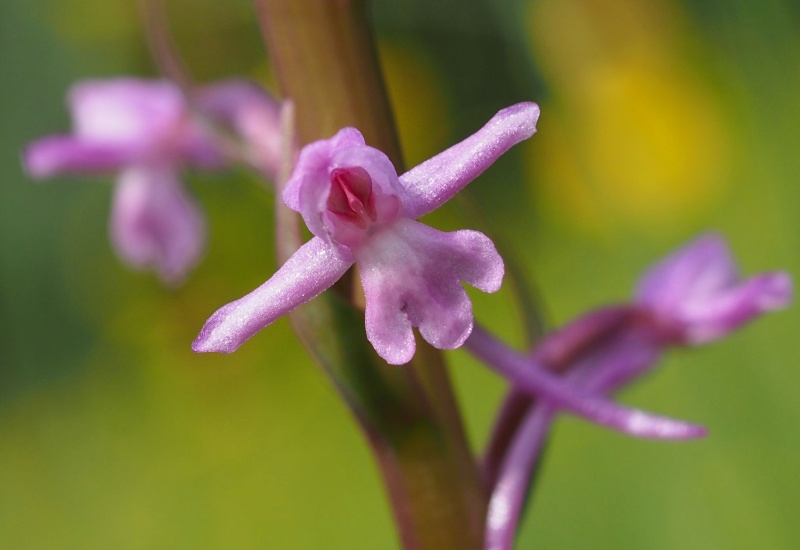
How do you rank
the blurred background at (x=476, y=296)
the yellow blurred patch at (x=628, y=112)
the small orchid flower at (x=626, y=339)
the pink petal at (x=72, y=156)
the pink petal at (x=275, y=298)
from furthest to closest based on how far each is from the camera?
the yellow blurred patch at (x=628, y=112)
the blurred background at (x=476, y=296)
the pink petal at (x=72, y=156)
the small orchid flower at (x=626, y=339)
the pink petal at (x=275, y=298)

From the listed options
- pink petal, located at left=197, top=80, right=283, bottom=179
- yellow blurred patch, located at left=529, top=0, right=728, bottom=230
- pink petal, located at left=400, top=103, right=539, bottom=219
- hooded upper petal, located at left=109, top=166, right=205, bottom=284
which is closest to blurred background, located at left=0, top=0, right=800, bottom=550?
yellow blurred patch, located at left=529, top=0, right=728, bottom=230

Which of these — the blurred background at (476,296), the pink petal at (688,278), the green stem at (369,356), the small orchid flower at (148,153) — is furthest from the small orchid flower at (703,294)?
the blurred background at (476,296)

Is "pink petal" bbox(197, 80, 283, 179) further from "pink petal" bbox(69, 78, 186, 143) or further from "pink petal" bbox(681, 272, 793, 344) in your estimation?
"pink petal" bbox(681, 272, 793, 344)

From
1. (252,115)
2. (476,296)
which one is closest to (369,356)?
(252,115)

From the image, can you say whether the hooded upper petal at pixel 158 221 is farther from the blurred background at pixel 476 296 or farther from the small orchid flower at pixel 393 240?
the blurred background at pixel 476 296

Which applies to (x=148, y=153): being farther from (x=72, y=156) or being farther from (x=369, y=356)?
(x=369, y=356)

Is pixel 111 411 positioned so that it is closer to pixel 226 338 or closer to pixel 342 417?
pixel 342 417
